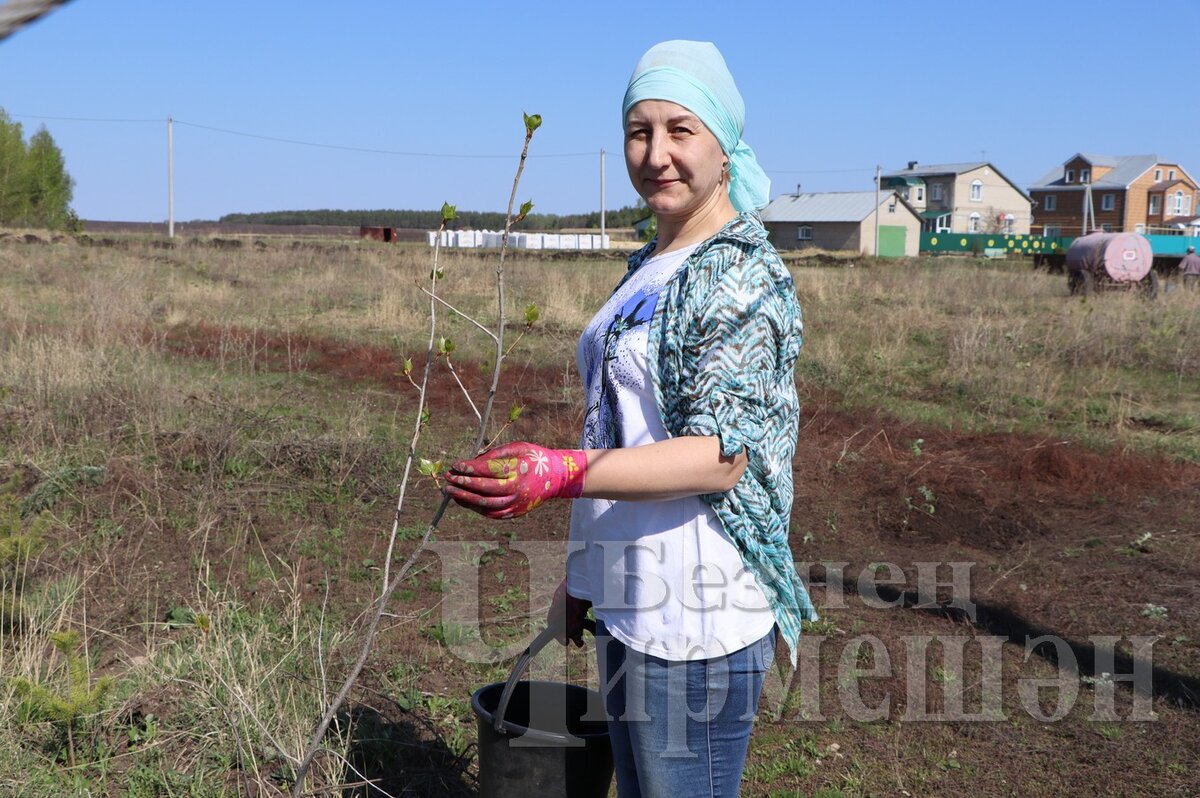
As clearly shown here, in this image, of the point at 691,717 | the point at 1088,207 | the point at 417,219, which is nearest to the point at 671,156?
the point at 691,717

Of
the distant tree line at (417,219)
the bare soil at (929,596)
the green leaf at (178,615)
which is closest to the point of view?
the bare soil at (929,596)

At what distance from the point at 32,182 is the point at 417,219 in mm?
49842

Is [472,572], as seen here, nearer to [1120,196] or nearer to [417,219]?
[1120,196]

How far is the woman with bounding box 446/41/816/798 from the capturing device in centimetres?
160

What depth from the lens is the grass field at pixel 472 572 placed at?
3.09m

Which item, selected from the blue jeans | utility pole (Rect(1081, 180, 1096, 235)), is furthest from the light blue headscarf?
utility pole (Rect(1081, 180, 1096, 235))

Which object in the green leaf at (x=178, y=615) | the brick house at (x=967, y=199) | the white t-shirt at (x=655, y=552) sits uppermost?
the brick house at (x=967, y=199)

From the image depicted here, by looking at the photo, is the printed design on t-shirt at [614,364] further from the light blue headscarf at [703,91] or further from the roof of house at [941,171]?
the roof of house at [941,171]

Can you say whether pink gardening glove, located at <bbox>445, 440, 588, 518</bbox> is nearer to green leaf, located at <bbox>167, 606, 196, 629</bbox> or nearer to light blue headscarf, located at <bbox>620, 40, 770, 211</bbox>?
light blue headscarf, located at <bbox>620, 40, 770, 211</bbox>

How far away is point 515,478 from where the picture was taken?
161 centimetres

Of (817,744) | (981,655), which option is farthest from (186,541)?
(981,655)

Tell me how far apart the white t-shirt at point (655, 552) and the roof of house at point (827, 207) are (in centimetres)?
5440

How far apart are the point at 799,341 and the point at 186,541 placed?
3938 millimetres

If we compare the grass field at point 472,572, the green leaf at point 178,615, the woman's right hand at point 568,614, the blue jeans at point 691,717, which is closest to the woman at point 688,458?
the blue jeans at point 691,717
